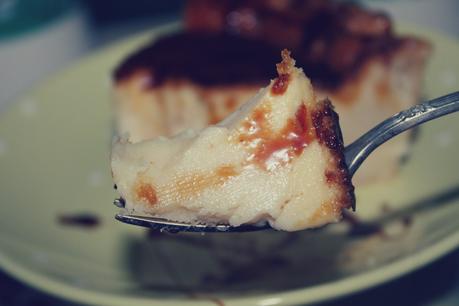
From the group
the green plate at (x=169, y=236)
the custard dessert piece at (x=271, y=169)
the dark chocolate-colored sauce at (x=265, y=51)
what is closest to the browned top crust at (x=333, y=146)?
the custard dessert piece at (x=271, y=169)

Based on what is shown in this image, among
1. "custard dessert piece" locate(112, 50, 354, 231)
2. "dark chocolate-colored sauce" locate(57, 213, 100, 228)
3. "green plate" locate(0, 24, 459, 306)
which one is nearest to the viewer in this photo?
"custard dessert piece" locate(112, 50, 354, 231)

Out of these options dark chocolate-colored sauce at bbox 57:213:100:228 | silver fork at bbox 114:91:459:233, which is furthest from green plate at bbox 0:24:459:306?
silver fork at bbox 114:91:459:233

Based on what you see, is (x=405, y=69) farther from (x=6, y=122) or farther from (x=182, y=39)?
(x=6, y=122)

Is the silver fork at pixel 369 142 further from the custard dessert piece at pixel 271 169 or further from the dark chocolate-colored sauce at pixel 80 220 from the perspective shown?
the dark chocolate-colored sauce at pixel 80 220

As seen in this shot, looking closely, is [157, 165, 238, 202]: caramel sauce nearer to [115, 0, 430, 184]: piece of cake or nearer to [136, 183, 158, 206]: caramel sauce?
[136, 183, 158, 206]: caramel sauce

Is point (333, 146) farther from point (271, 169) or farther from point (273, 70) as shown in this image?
point (273, 70)

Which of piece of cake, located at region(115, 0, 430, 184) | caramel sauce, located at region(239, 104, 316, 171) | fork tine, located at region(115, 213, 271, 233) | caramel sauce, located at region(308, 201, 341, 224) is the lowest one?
caramel sauce, located at region(308, 201, 341, 224)
